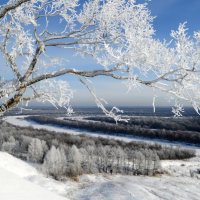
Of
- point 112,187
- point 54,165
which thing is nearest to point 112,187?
point 112,187

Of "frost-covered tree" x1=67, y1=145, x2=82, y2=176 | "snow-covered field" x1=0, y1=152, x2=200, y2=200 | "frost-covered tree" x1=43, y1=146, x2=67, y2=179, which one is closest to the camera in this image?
"snow-covered field" x1=0, y1=152, x2=200, y2=200

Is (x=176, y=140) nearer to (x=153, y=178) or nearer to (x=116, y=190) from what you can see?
(x=153, y=178)

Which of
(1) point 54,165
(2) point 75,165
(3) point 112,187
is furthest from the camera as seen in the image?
(2) point 75,165

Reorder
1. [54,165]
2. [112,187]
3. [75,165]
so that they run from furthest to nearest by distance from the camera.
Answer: [75,165], [54,165], [112,187]

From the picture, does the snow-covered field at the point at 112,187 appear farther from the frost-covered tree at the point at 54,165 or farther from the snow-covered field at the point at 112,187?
the frost-covered tree at the point at 54,165

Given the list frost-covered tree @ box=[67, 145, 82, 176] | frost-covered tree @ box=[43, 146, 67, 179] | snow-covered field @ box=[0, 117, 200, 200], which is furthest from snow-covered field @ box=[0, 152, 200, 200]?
frost-covered tree @ box=[43, 146, 67, 179]

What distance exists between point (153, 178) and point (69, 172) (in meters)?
7.59

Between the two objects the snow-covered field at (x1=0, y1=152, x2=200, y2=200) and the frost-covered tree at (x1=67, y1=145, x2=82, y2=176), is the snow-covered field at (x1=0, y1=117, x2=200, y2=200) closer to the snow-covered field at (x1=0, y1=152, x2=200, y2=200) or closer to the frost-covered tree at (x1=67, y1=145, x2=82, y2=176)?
the snow-covered field at (x1=0, y1=152, x2=200, y2=200)

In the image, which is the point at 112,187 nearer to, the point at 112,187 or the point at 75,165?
the point at 112,187

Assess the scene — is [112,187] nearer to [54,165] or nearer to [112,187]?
[112,187]

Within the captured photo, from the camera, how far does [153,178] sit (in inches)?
1323

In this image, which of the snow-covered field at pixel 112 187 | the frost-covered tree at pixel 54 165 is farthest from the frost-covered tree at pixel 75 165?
the snow-covered field at pixel 112 187

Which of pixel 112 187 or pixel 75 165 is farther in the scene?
pixel 75 165

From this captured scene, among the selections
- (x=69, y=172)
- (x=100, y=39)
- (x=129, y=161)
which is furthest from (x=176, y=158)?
(x=100, y=39)
